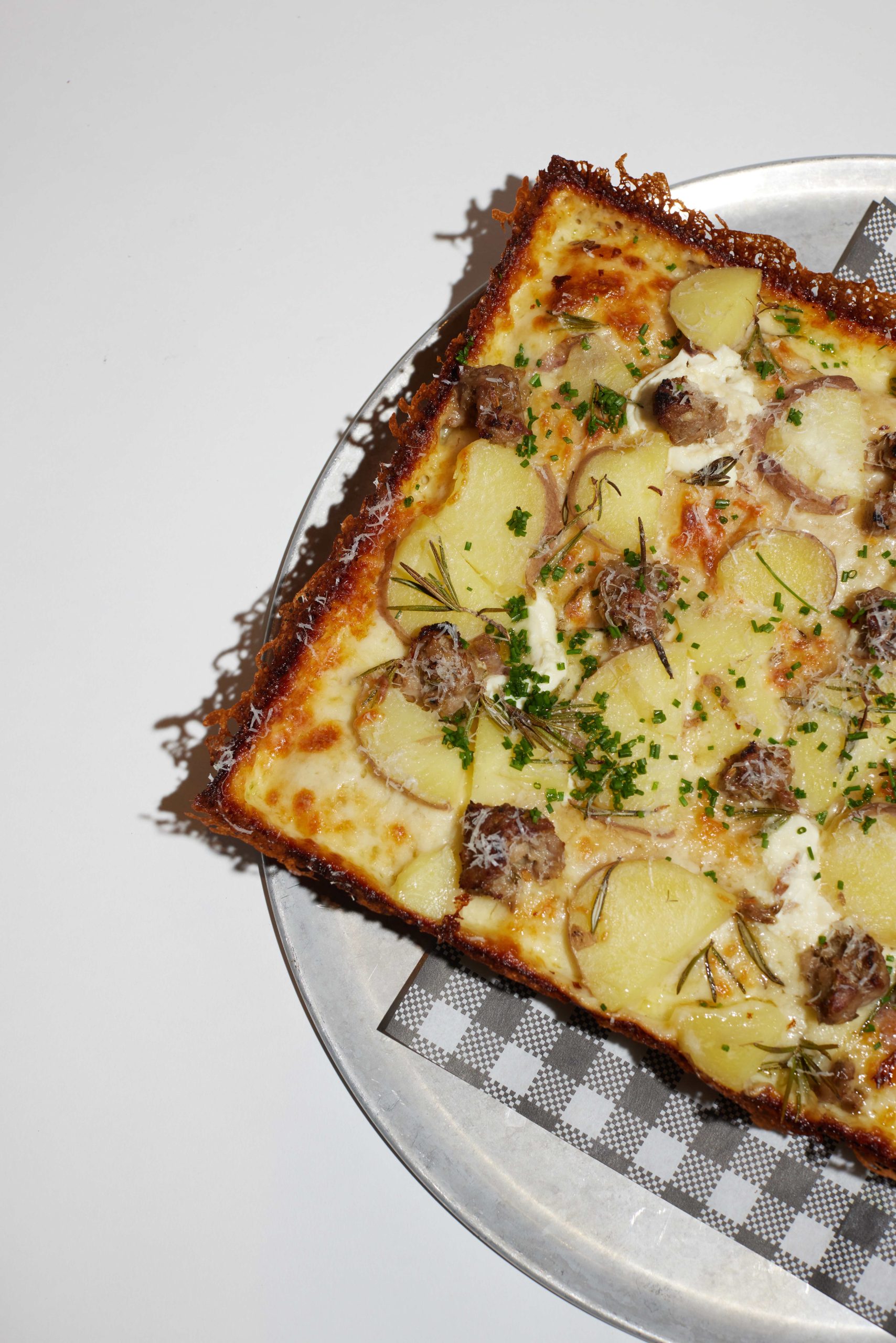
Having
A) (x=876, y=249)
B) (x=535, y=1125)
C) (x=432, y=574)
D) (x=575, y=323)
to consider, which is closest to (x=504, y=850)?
(x=432, y=574)

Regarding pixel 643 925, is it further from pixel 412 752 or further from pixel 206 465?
pixel 206 465

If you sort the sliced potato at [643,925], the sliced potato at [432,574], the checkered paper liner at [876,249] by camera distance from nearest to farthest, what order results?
the sliced potato at [643,925] → the sliced potato at [432,574] → the checkered paper liner at [876,249]

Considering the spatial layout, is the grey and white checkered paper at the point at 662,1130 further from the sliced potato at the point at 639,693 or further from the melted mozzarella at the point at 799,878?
the sliced potato at the point at 639,693

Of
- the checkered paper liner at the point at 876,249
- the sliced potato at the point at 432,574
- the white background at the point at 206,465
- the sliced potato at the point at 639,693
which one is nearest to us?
the sliced potato at the point at 639,693

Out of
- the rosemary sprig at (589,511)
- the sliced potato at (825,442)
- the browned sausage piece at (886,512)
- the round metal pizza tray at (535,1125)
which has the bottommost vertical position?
the round metal pizza tray at (535,1125)

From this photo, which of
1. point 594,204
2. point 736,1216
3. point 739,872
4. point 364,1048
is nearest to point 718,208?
point 594,204

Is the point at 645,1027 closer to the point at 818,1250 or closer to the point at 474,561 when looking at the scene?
the point at 818,1250

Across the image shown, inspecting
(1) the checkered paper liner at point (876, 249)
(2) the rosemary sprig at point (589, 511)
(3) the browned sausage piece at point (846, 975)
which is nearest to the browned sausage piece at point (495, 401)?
(2) the rosemary sprig at point (589, 511)
